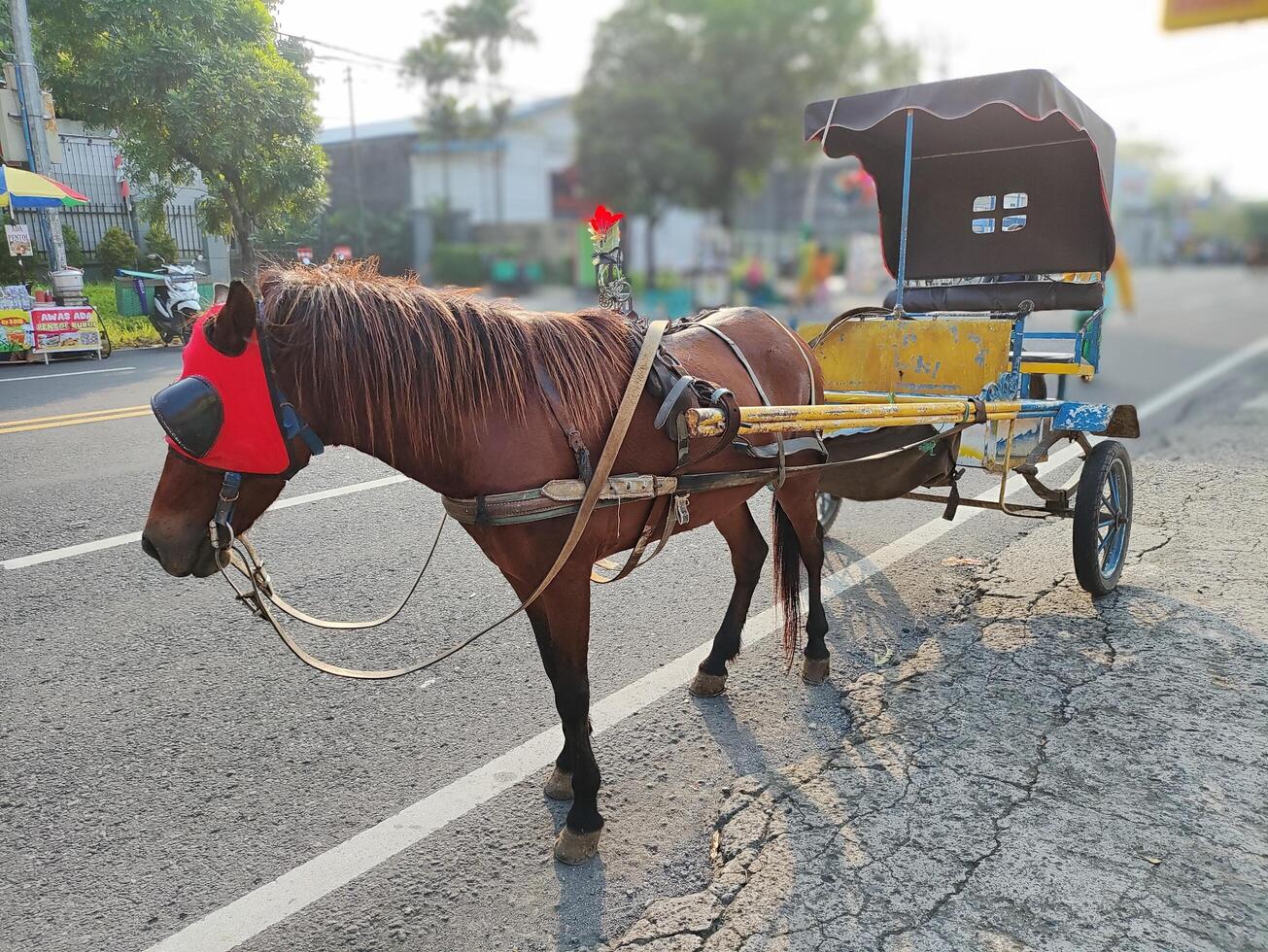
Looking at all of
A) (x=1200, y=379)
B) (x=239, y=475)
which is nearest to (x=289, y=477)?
(x=239, y=475)

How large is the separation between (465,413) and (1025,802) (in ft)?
7.03

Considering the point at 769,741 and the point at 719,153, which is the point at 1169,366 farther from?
the point at 719,153

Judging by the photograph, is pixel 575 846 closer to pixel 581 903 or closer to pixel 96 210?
pixel 581 903

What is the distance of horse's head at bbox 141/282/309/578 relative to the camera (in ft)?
6.98

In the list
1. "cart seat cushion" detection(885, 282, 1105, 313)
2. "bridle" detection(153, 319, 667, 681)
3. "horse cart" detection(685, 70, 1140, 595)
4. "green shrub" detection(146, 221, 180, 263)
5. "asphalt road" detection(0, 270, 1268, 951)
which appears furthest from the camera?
"cart seat cushion" detection(885, 282, 1105, 313)

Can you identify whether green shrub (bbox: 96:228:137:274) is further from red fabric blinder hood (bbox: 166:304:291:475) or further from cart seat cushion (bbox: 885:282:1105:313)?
cart seat cushion (bbox: 885:282:1105:313)

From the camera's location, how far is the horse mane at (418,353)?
2.25 metres

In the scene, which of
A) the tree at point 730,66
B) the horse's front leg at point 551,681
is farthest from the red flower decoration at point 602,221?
the tree at point 730,66

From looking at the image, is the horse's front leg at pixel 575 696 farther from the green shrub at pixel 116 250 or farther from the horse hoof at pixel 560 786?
the green shrub at pixel 116 250

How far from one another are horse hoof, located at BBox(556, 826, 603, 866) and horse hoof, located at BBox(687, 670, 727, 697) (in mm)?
981

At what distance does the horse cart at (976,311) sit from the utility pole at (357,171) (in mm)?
2537

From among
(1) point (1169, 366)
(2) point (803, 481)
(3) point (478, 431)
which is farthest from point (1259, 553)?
(1) point (1169, 366)

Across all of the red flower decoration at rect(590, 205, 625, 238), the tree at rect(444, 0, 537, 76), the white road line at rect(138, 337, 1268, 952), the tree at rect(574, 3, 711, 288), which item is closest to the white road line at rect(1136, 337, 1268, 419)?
the red flower decoration at rect(590, 205, 625, 238)

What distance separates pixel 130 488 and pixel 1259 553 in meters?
6.04
